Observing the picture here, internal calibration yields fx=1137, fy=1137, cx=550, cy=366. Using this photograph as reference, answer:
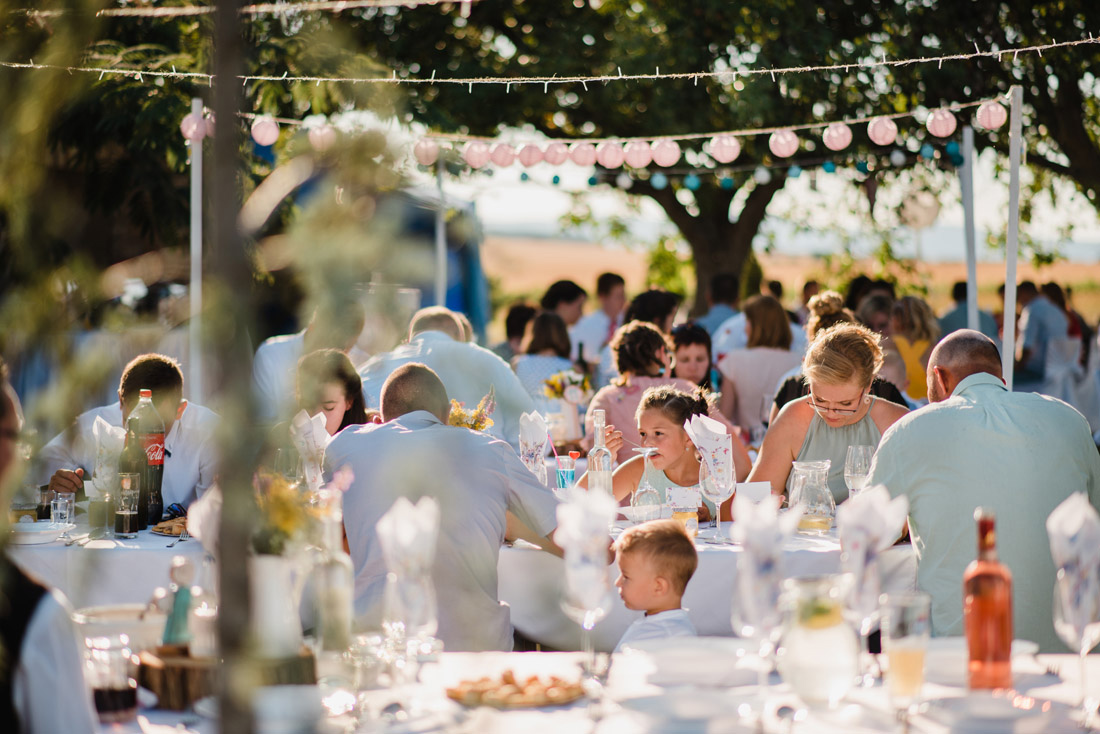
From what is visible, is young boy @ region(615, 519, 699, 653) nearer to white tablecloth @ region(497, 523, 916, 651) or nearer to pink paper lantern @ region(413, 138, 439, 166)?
white tablecloth @ region(497, 523, 916, 651)

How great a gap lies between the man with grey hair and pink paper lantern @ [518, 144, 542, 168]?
4.37 meters

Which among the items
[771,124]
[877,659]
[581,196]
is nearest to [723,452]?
[877,659]

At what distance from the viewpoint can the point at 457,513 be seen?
2.99m

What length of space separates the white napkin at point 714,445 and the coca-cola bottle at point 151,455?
1678 millimetres

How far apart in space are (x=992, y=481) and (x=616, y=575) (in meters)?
1.02

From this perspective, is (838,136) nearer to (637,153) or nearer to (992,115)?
(992,115)

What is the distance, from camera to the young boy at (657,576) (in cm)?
253

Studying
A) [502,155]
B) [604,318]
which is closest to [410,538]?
[502,155]

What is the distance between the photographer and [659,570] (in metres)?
2.54

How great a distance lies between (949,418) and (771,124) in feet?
21.5

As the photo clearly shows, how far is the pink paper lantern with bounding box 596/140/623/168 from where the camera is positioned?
6656mm

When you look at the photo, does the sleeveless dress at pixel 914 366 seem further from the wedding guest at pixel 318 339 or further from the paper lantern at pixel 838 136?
the wedding guest at pixel 318 339

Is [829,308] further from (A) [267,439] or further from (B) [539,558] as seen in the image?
(A) [267,439]

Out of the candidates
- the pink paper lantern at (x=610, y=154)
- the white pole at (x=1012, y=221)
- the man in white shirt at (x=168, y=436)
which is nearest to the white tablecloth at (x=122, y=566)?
the man in white shirt at (x=168, y=436)
